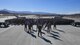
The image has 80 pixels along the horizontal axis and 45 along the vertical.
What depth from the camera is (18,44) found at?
16.2 m

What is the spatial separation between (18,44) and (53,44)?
9.16 ft

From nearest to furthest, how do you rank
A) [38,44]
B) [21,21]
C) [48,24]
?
[38,44]
[48,24]
[21,21]

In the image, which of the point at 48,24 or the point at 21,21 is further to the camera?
the point at 21,21

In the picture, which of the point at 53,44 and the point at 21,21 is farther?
the point at 21,21

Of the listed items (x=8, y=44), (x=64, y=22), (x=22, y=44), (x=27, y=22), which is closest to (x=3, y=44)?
(x=8, y=44)

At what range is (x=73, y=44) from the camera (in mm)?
16234

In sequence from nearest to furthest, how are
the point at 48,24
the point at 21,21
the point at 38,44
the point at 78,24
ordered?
the point at 38,44, the point at 48,24, the point at 78,24, the point at 21,21

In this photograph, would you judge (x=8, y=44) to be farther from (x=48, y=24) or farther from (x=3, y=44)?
(x=48, y=24)

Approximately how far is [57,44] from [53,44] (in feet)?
1.10

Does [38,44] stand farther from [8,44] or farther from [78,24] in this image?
[78,24]

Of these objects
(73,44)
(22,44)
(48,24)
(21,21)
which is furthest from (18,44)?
(21,21)

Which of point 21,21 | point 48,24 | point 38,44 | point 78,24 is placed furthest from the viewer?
point 21,21

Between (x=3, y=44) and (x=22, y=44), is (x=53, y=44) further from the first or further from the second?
(x=3, y=44)

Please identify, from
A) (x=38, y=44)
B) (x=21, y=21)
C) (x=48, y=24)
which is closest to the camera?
(x=38, y=44)
